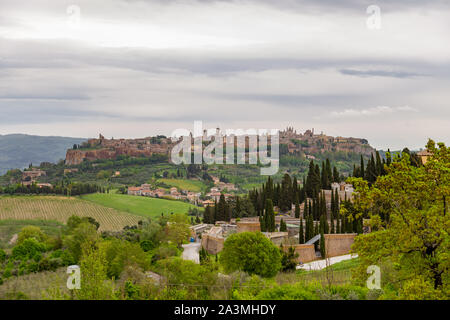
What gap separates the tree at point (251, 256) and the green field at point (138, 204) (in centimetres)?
5377

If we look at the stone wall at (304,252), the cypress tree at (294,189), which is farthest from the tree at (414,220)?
the cypress tree at (294,189)

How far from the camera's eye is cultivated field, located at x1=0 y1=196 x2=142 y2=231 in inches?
2847

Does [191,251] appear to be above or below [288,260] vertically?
below

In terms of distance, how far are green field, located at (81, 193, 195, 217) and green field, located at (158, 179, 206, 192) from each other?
2661cm

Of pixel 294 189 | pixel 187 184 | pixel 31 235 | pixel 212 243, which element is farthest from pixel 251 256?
pixel 187 184

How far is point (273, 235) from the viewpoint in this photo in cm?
3756

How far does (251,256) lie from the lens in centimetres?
2745

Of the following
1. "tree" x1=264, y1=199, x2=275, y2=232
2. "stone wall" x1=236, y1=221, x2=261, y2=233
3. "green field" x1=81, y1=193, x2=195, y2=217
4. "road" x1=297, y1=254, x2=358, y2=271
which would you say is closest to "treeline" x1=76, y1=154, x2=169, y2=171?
"green field" x1=81, y1=193, x2=195, y2=217

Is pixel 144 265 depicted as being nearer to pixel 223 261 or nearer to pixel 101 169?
pixel 223 261

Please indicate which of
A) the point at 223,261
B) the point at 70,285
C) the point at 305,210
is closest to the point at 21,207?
the point at 305,210

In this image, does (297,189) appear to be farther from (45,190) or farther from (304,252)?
(45,190)

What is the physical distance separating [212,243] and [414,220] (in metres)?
29.3

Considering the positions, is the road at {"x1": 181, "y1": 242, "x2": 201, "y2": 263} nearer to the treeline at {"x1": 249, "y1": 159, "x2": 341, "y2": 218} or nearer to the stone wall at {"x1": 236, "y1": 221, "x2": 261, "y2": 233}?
the stone wall at {"x1": 236, "y1": 221, "x2": 261, "y2": 233}
